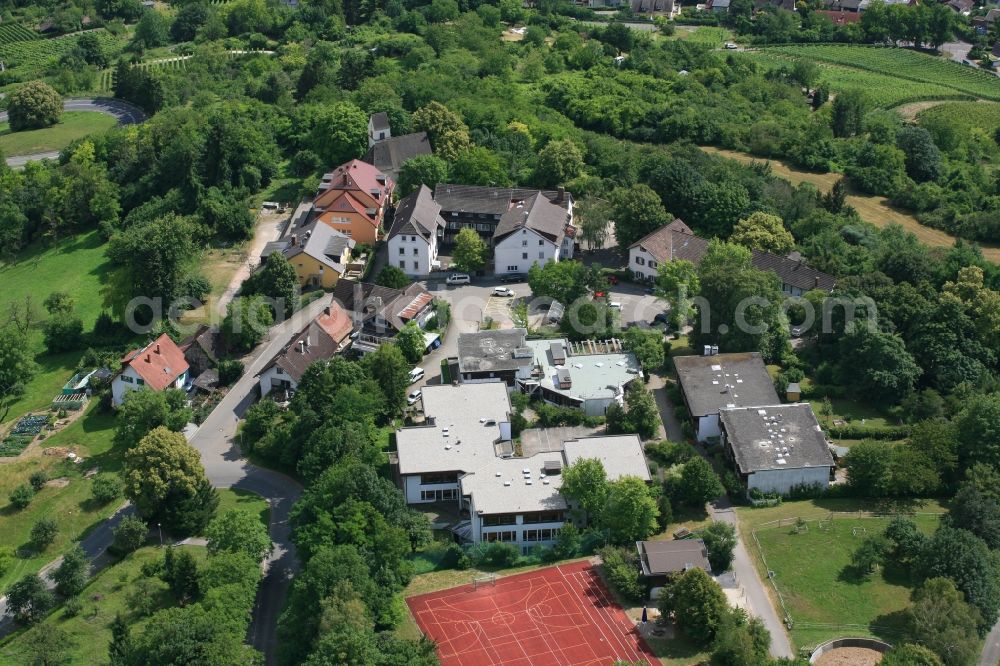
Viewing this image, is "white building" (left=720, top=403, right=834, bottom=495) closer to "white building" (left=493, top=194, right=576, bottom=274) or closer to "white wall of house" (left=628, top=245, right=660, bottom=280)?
"white wall of house" (left=628, top=245, right=660, bottom=280)

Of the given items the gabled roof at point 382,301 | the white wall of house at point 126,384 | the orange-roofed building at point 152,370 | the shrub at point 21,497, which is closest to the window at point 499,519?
the gabled roof at point 382,301

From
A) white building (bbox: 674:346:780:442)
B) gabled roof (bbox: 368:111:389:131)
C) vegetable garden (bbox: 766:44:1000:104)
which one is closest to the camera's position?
white building (bbox: 674:346:780:442)

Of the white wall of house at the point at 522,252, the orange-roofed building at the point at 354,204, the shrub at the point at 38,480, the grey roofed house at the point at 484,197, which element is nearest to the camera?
the shrub at the point at 38,480

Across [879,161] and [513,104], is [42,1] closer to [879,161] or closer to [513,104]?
[513,104]

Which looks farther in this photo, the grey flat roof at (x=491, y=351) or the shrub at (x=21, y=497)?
the grey flat roof at (x=491, y=351)

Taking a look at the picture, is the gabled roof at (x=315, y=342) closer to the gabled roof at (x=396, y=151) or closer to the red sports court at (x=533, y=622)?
the red sports court at (x=533, y=622)

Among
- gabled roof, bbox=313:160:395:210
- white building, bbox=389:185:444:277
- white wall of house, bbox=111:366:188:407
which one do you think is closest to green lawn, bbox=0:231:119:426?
white wall of house, bbox=111:366:188:407
